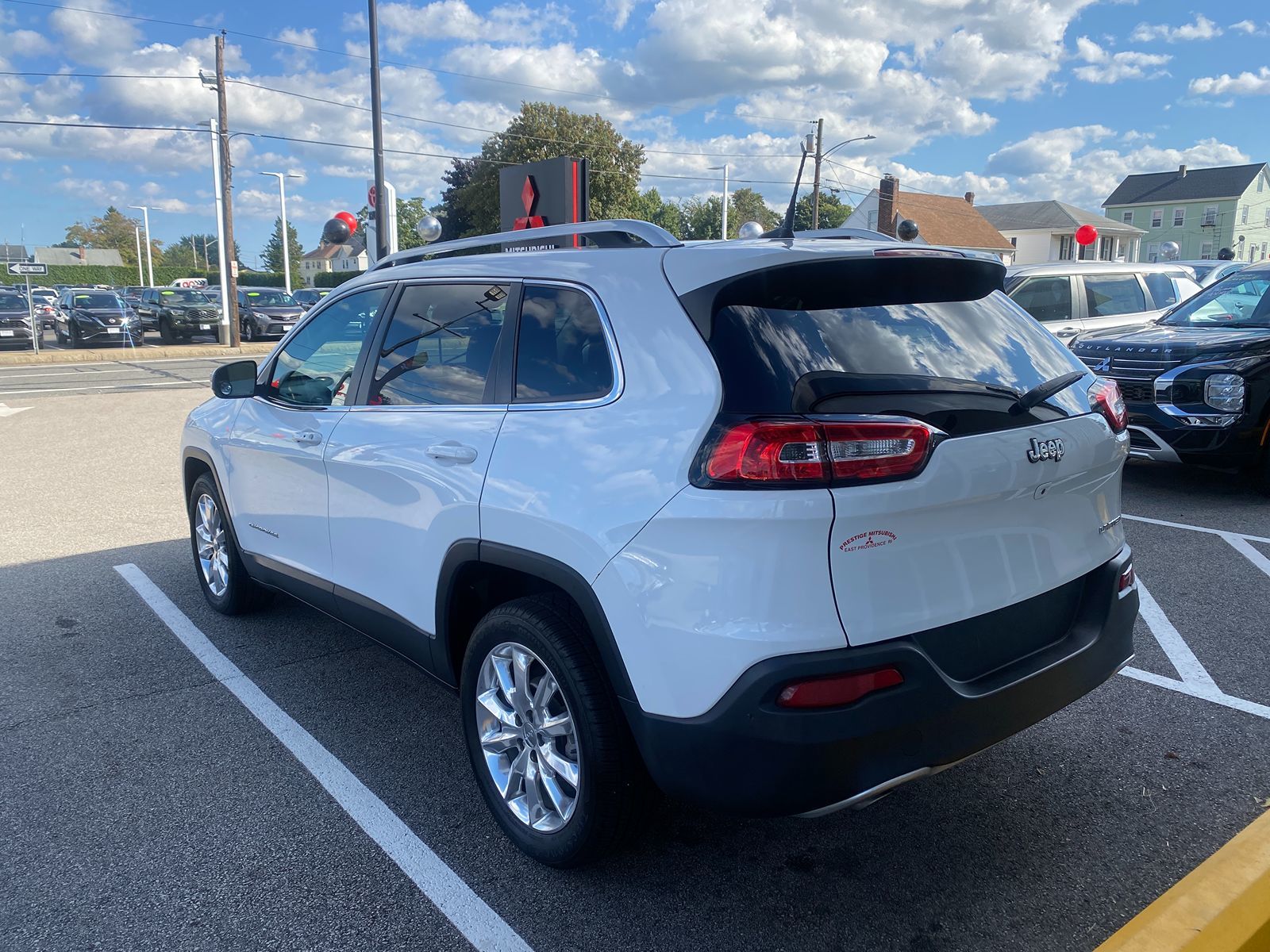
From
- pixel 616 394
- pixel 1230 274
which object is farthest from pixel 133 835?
pixel 1230 274

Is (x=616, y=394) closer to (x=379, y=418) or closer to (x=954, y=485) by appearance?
(x=954, y=485)

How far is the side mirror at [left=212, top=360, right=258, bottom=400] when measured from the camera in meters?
4.42

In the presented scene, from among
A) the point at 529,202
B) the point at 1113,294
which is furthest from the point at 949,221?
the point at 529,202

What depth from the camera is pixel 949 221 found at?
62.4 meters

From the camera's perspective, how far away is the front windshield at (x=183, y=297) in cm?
3067

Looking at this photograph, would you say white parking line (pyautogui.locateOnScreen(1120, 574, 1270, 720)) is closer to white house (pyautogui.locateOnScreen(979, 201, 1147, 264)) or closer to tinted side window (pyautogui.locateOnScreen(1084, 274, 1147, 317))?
tinted side window (pyautogui.locateOnScreen(1084, 274, 1147, 317))

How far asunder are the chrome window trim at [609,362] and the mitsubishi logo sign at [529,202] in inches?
287

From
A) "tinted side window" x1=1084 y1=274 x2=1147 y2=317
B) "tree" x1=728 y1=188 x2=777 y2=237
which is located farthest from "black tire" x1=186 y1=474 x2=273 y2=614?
"tree" x1=728 y1=188 x2=777 y2=237

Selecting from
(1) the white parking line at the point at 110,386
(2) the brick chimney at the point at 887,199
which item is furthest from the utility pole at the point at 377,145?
(2) the brick chimney at the point at 887,199

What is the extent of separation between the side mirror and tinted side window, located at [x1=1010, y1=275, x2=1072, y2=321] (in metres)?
8.51

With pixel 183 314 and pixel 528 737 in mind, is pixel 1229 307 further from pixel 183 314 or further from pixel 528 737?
pixel 183 314

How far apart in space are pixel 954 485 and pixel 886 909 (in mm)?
1235

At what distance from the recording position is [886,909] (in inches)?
103

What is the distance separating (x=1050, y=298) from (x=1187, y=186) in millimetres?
80723
